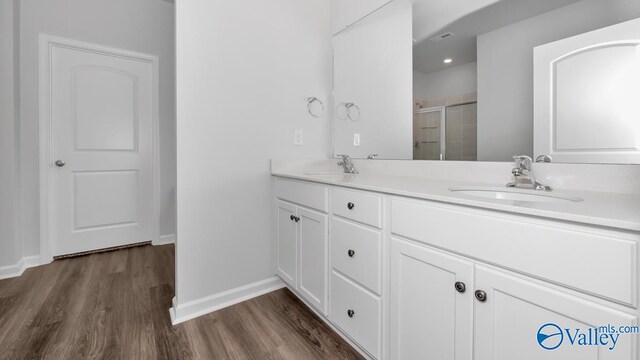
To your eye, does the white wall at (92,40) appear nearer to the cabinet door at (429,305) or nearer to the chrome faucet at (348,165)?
the chrome faucet at (348,165)

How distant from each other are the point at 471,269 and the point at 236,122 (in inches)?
58.9

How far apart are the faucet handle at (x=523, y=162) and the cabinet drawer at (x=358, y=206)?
0.57 m

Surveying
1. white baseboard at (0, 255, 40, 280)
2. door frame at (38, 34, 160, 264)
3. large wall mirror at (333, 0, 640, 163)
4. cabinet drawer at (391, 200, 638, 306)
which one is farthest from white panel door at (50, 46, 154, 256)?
cabinet drawer at (391, 200, 638, 306)

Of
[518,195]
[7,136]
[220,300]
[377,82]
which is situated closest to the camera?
[518,195]

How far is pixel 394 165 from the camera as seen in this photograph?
5.67 ft

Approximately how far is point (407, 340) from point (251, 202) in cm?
122

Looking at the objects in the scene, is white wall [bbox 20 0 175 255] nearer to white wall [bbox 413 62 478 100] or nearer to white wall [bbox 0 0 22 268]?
white wall [bbox 0 0 22 268]

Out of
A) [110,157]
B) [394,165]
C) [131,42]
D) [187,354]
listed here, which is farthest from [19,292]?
[394,165]

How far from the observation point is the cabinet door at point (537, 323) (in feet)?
1.95

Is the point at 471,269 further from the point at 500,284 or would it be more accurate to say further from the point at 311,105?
the point at 311,105

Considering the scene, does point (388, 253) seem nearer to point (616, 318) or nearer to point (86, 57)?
point (616, 318)

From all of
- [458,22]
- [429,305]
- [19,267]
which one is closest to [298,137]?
[458,22]

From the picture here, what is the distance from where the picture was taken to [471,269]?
0.82 meters

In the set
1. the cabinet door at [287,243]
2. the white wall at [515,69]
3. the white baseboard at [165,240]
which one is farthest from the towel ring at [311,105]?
the white baseboard at [165,240]
